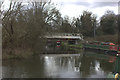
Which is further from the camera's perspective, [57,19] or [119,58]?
[57,19]

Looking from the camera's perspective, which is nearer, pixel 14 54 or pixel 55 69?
pixel 55 69

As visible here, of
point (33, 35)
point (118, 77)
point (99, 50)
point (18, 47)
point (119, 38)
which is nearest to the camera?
point (119, 38)

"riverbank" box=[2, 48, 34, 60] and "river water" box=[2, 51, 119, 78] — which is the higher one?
"riverbank" box=[2, 48, 34, 60]

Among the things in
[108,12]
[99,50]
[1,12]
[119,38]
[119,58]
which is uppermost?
[1,12]

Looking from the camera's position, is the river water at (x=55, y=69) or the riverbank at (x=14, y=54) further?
the riverbank at (x=14, y=54)

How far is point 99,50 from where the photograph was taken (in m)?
29.0

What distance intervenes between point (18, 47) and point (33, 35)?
2777 millimetres

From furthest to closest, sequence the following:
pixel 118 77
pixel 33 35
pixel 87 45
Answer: pixel 87 45 → pixel 33 35 → pixel 118 77

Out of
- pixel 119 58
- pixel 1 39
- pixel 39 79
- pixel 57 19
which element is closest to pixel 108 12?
pixel 119 58

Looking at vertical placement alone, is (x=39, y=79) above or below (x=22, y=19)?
below

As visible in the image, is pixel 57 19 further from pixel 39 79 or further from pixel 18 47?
pixel 39 79

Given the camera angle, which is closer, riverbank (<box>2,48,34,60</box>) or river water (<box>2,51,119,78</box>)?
river water (<box>2,51,119,78</box>)

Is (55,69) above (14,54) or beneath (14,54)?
beneath

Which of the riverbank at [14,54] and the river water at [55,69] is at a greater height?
the riverbank at [14,54]
